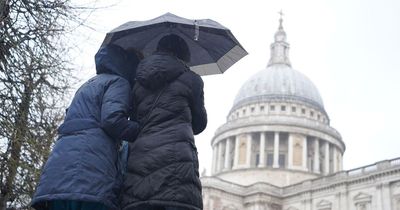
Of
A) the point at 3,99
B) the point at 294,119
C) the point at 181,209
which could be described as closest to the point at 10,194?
the point at 3,99

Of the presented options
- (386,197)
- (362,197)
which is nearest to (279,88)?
(362,197)

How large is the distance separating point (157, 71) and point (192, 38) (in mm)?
1005

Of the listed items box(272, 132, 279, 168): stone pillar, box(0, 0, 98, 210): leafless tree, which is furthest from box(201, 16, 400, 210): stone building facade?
box(0, 0, 98, 210): leafless tree

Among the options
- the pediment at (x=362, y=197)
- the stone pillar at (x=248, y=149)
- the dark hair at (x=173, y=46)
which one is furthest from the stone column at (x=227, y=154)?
the dark hair at (x=173, y=46)

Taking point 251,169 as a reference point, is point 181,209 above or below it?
below

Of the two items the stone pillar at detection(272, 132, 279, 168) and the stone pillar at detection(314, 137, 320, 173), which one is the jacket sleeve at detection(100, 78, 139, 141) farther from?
the stone pillar at detection(314, 137, 320, 173)

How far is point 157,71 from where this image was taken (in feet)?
15.4

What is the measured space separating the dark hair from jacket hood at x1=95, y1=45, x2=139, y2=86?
436 mm

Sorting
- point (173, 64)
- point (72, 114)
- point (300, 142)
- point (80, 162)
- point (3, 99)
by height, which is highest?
point (300, 142)

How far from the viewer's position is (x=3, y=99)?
927 centimetres

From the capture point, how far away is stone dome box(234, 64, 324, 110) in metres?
66.2

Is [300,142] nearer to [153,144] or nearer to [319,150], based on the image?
[319,150]

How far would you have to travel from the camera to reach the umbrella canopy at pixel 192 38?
5.24 metres

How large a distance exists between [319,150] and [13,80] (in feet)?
182
